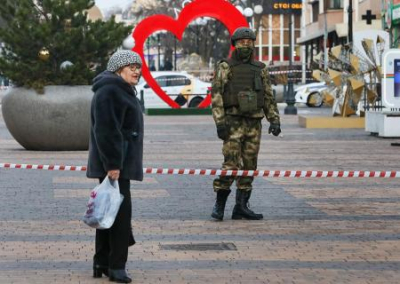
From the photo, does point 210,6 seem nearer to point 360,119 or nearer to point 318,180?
point 360,119

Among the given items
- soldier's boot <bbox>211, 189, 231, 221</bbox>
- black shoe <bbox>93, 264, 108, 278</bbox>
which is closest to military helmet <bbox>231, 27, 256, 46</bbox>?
soldier's boot <bbox>211, 189, 231, 221</bbox>

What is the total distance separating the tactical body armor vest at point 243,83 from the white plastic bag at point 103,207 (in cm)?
359

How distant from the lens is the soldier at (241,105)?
12.0 metres

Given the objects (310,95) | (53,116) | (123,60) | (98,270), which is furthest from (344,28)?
(98,270)

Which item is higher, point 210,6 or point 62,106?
point 210,6

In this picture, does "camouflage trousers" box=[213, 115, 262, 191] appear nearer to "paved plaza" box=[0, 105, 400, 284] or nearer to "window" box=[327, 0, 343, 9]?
"paved plaza" box=[0, 105, 400, 284]

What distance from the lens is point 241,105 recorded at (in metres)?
12.0

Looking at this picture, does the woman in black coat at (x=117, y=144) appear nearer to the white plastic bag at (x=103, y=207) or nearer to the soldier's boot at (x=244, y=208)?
the white plastic bag at (x=103, y=207)

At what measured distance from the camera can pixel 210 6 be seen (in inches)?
1574

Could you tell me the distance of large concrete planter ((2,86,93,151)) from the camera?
71.9 feet

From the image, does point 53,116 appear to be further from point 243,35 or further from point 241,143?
point 243,35

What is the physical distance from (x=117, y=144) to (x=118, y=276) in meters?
0.93

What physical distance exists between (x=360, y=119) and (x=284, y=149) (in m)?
8.66

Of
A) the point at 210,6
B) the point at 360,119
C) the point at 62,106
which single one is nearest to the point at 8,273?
the point at 62,106
